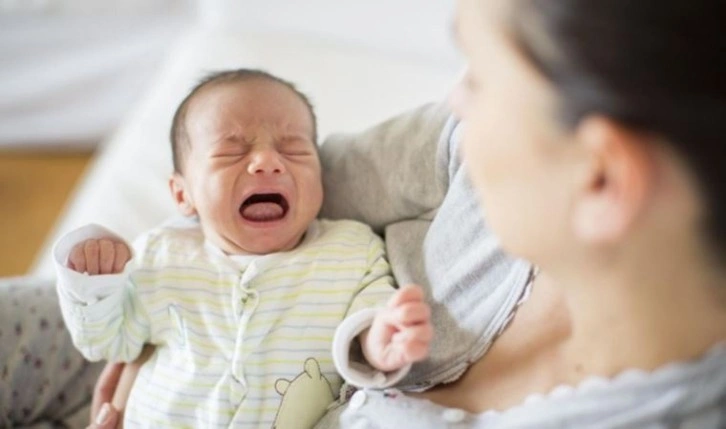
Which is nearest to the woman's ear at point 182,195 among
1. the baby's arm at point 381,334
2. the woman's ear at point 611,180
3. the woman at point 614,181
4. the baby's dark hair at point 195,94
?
the baby's dark hair at point 195,94

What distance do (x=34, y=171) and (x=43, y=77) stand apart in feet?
0.83

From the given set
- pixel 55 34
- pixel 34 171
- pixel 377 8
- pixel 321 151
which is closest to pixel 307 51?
pixel 377 8

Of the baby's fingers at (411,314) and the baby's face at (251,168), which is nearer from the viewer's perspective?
the baby's fingers at (411,314)

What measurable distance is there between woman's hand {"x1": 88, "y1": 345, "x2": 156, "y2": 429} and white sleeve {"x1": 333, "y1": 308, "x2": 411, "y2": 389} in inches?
11.3

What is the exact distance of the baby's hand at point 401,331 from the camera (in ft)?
2.95

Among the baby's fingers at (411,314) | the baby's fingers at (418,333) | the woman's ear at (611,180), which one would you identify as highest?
the woman's ear at (611,180)

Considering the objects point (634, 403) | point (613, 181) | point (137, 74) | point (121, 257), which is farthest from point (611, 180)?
point (137, 74)

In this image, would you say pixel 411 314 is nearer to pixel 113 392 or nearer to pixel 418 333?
pixel 418 333

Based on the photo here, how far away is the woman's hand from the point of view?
1.12 meters

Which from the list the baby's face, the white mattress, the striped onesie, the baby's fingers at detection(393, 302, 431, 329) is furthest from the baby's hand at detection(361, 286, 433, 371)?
the white mattress

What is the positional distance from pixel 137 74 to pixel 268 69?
2.58 ft

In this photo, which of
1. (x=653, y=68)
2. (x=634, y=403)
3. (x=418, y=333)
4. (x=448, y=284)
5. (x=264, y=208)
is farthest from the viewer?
(x=264, y=208)

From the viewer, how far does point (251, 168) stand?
3.56ft

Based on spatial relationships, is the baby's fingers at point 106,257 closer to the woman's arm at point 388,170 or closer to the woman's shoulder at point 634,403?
the woman's arm at point 388,170
